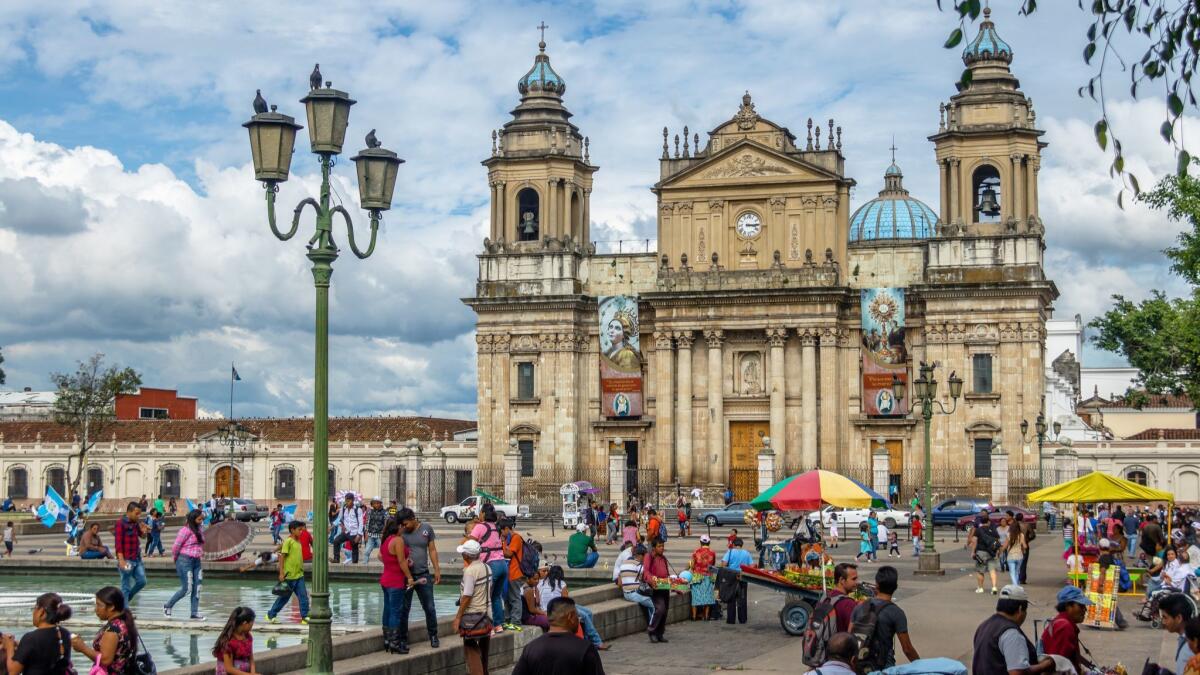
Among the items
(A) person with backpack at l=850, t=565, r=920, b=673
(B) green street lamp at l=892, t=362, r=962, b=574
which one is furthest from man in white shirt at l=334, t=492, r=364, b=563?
(A) person with backpack at l=850, t=565, r=920, b=673

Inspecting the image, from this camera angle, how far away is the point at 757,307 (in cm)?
5988

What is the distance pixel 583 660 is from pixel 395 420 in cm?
6808

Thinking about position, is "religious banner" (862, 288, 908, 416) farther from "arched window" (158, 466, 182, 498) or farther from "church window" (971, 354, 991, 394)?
"arched window" (158, 466, 182, 498)

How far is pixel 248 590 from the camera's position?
27.3 m

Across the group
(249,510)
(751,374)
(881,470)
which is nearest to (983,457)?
(881,470)

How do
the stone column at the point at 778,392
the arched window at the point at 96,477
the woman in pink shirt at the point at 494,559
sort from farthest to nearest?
the arched window at the point at 96,477 < the stone column at the point at 778,392 < the woman in pink shirt at the point at 494,559

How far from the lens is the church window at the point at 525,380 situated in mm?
62812

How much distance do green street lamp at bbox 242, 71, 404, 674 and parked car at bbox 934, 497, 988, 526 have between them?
39575 mm

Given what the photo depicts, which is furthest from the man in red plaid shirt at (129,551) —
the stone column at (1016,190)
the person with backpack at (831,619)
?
the stone column at (1016,190)

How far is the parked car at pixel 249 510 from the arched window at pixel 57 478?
12938 mm

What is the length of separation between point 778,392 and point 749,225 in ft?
22.1

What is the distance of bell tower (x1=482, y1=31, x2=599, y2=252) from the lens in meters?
63.1

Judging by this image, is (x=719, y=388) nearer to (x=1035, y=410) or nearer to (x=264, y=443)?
(x=1035, y=410)

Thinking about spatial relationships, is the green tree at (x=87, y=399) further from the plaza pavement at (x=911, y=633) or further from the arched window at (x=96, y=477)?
the plaza pavement at (x=911, y=633)
